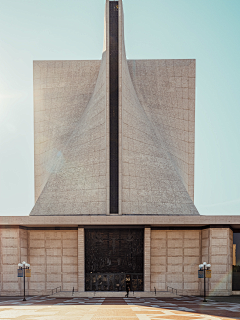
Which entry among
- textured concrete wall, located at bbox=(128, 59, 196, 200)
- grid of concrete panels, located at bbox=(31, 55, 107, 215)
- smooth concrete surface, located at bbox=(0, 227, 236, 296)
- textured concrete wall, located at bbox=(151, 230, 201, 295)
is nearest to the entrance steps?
smooth concrete surface, located at bbox=(0, 227, 236, 296)

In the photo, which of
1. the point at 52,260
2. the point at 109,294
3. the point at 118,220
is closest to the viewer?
the point at 109,294

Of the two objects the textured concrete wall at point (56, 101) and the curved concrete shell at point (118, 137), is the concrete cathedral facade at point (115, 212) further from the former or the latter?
the textured concrete wall at point (56, 101)

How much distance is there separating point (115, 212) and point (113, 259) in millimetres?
3496

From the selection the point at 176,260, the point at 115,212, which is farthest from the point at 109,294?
the point at 115,212

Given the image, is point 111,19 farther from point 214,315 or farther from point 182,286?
point 214,315

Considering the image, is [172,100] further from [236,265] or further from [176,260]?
[236,265]

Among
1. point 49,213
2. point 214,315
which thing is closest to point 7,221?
point 49,213

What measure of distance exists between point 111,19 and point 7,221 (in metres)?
19.2

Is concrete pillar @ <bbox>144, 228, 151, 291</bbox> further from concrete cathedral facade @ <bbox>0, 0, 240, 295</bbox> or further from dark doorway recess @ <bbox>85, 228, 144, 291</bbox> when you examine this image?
dark doorway recess @ <bbox>85, 228, 144, 291</bbox>

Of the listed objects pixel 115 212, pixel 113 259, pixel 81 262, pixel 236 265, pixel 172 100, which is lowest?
pixel 236 265

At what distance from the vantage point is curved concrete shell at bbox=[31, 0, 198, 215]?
28547 millimetres

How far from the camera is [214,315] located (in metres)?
14.8

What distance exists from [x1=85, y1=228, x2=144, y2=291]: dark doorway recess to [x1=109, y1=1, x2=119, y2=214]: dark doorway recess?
2.14 metres

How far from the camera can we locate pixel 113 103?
29.8 m
